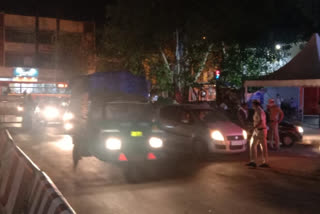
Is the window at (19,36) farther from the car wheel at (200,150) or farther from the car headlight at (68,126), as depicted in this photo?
the car wheel at (200,150)

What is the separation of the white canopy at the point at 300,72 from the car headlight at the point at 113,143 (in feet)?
32.8

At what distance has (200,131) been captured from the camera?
41.0ft

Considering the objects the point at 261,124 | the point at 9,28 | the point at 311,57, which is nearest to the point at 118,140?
the point at 261,124

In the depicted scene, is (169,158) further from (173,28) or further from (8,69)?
(8,69)

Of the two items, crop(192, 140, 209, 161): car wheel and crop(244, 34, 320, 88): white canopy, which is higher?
crop(244, 34, 320, 88): white canopy

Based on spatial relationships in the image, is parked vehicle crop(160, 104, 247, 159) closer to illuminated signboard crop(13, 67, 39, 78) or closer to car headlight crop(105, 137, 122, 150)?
car headlight crop(105, 137, 122, 150)

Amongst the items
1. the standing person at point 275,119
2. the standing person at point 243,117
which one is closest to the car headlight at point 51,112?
the standing person at point 243,117

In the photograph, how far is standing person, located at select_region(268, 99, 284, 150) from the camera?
13.7 meters

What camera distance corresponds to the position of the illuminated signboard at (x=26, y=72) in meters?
55.0

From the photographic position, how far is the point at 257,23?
72.9ft

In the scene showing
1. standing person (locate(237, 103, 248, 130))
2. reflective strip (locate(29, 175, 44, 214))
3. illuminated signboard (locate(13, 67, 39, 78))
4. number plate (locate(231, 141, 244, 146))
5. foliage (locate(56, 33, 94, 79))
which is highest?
foliage (locate(56, 33, 94, 79))

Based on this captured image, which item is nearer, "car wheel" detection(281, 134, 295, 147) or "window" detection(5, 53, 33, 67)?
"car wheel" detection(281, 134, 295, 147)

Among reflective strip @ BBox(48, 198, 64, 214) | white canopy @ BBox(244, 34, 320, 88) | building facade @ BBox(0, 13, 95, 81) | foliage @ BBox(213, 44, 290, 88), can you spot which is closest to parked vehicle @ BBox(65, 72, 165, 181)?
reflective strip @ BBox(48, 198, 64, 214)

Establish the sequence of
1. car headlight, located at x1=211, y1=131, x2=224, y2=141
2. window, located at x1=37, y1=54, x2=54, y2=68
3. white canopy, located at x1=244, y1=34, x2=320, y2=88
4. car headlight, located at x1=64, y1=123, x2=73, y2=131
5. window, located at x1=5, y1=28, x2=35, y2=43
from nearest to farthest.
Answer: car headlight, located at x1=64, y1=123, x2=73, y2=131
car headlight, located at x1=211, y1=131, x2=224, y2=141
white canopy, located at x1=244, y1=34, x2=320, y2=88
window, located at x1=5, y1=28, x2=35, y2=43
window, located at x1=37, y1=54, x2=54, y2=68
